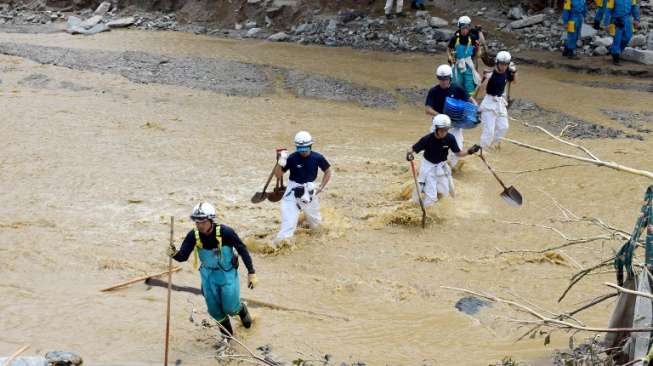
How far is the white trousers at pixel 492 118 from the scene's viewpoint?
12336 mm

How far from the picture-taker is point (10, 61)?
1769 centimetres

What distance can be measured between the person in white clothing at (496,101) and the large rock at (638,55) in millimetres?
6680

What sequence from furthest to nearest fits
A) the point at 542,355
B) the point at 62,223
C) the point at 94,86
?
the point at 94,86 → the point at 62,223 → the point at 542,355

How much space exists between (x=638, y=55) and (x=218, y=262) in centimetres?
1414

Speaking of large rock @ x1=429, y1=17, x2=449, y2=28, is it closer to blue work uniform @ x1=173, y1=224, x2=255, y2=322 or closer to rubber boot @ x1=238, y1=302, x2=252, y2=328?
rubber boot @ x1=238, y1=302, x2=252, y2=328

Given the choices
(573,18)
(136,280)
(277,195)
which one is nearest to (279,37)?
(573,18)

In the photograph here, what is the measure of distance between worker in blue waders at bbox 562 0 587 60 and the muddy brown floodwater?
1.06 metres

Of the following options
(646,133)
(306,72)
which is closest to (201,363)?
(646,133)

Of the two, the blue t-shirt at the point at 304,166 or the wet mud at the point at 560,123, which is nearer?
the blue t-shirt at the point at 304,166

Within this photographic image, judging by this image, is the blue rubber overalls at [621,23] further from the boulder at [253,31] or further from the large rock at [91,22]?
the large rock at [91,22]

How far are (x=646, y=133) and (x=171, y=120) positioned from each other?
28.1ft

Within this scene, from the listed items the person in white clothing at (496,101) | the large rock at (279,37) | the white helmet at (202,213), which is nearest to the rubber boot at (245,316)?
the white helmet at (202,213)

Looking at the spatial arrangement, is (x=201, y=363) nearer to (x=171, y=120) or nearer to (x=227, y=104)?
(x=171, y=120)

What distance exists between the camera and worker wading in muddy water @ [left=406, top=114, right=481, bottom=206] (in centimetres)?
986
